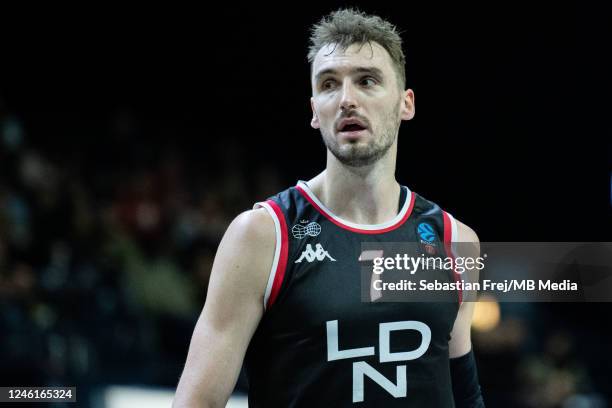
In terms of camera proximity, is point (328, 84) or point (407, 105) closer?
point (328, 84)

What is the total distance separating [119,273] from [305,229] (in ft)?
13.1

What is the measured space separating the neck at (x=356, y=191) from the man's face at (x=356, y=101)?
1.5 inches

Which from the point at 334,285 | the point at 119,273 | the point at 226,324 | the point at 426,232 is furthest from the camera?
the point at 119,273

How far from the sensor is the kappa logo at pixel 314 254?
8.36 feet

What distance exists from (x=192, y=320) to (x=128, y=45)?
11.4 feet

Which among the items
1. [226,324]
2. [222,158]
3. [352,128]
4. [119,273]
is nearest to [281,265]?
[226,324]

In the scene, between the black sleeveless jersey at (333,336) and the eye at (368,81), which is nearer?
the black sleeveless jersey at (333,336)

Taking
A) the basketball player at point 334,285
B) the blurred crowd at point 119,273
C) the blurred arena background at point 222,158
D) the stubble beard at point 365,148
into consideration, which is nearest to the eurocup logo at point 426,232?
the basketball player at point 334,285

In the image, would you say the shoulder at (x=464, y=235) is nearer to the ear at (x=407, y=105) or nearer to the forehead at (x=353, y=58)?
the ear at (x=407, y=105)

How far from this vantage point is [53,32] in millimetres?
8156

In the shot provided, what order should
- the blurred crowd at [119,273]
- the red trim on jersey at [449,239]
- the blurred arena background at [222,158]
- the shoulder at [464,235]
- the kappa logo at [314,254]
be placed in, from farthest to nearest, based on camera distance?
the blurred arena background at [222,158] → the blurred crowd at [119,273] → the shoulder at [464,235] → the red trim on jersey at [449,239] → the kappa logo at [314,254]

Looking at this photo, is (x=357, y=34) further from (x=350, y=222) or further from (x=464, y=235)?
(x=464, y=235)

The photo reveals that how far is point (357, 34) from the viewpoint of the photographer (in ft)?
8.95

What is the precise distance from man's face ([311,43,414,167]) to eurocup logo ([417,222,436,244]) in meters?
Answer: 0.29
